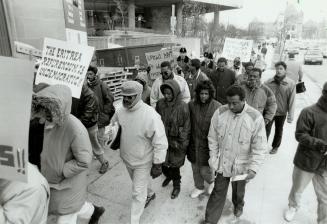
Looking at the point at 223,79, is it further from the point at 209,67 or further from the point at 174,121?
the point at 174,121

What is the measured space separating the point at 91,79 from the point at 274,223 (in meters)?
3.42

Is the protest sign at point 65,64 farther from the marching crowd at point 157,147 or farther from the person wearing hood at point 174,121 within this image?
the person wearing hood at point 174,121

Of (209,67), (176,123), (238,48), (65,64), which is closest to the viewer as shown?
(65,64)

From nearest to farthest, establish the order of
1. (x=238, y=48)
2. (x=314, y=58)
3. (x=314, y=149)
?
(x=314, y=149) → (x=238, y=48) → (x=314, y=58)

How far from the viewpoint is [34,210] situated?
1655mm

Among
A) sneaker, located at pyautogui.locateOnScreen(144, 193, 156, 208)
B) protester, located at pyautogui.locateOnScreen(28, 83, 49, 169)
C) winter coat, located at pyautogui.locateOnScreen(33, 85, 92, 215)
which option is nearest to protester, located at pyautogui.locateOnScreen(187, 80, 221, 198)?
sneaker, located at pyautogui.locateOnScreen(144, 193, 156, 208)

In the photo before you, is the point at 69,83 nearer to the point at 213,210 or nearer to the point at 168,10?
the point at 213,210

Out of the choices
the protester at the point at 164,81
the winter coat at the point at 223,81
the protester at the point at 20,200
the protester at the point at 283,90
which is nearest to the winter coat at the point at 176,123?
the protester at the point at 164,81

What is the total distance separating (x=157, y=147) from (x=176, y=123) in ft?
2.01

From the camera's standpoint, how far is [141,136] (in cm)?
311

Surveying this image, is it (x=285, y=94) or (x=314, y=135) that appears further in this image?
(x=285, y=94)

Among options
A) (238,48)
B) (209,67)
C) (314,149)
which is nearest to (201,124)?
(314,149)

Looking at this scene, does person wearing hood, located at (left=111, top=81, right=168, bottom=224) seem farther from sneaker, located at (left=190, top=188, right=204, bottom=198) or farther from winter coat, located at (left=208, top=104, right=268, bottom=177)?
sneaker, located at (left=190, top=188, right=204, bottom=198)

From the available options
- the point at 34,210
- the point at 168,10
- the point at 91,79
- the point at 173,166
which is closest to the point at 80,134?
the point at 34,210
